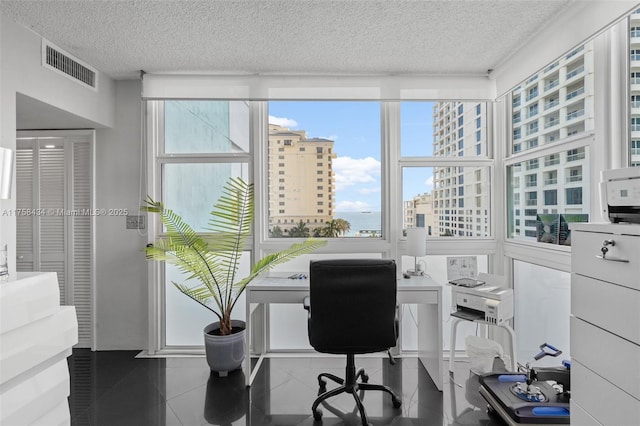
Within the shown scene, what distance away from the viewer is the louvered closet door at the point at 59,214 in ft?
10.6

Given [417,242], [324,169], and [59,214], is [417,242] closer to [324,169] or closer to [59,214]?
[324,169]

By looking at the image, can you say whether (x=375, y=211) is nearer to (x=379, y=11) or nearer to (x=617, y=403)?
(x=379, y=11)

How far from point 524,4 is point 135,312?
409 centimetres

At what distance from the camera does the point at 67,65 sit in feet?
8.82

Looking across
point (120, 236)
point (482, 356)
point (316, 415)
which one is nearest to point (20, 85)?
point (120, 236)

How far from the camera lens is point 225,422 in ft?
7.03

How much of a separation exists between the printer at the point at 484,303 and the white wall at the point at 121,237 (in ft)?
9.62

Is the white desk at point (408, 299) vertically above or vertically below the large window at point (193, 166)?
below

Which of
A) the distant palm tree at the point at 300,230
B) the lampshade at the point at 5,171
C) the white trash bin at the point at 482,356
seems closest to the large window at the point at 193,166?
the distant palm tree at the point at 300,230

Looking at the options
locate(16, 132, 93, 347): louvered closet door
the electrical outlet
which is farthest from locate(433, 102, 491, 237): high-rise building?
locate(16, 132, 93, 347): louvered closet door

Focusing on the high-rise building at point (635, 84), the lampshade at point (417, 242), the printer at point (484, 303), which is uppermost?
the high-rise building at point (635, 84)

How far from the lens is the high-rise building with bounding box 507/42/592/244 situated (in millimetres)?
2199

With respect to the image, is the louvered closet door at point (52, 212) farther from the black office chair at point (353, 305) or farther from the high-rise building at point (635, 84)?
the high-rise building at point (635, 84)

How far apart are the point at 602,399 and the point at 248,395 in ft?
6.99
